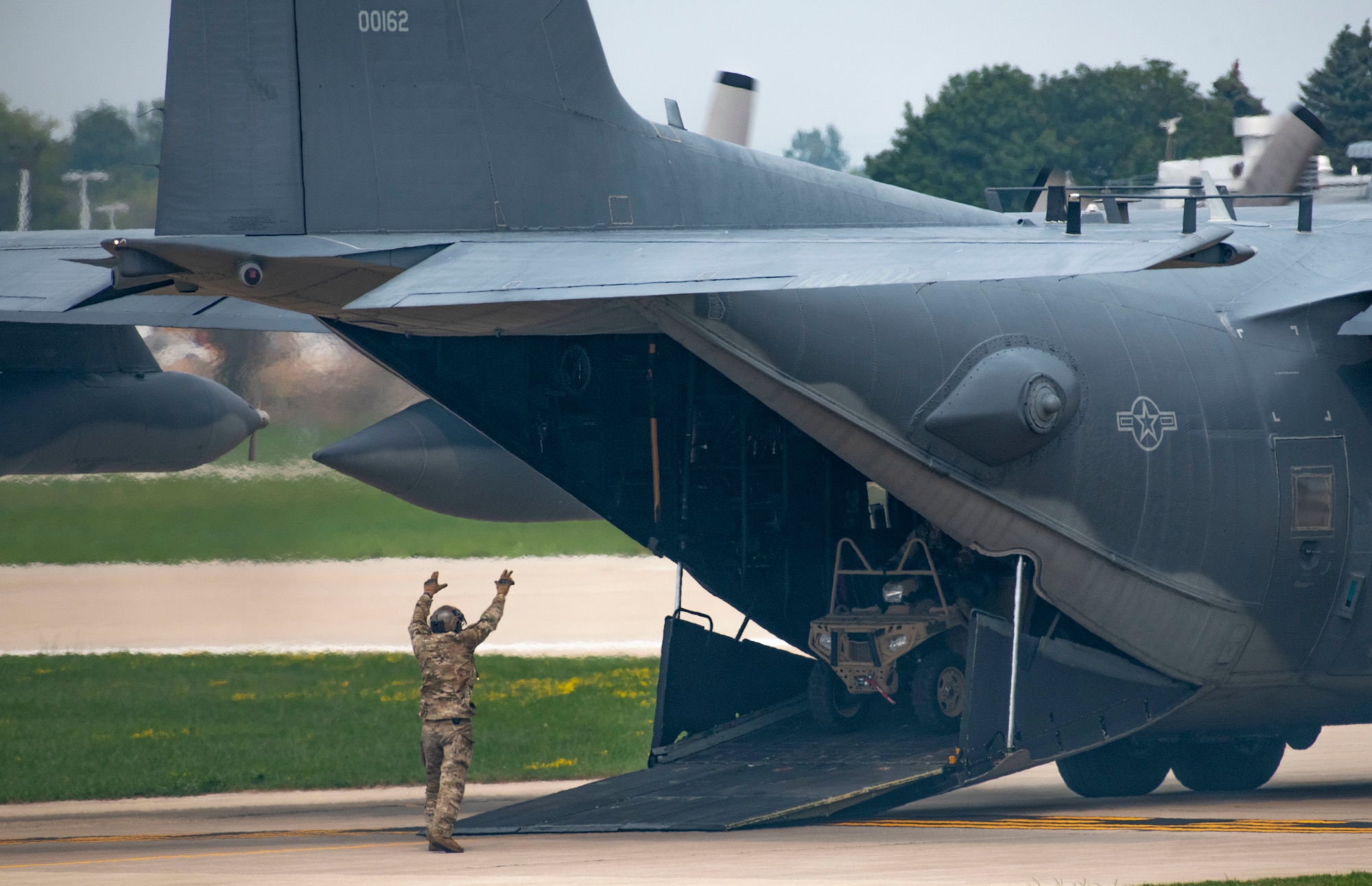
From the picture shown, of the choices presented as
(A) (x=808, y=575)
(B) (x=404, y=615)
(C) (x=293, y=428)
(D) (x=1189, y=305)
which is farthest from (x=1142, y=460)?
(B) (x=404, y=615)

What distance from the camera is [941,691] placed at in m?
15.7

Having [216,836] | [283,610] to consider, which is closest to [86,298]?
[216,836]

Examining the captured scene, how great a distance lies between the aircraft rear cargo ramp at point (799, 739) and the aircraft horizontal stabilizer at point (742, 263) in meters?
4.38

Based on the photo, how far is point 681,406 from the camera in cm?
1582

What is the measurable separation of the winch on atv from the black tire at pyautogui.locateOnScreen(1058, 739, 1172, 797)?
101 inches

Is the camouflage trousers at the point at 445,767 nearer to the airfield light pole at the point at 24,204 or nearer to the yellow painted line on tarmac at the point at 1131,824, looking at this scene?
the yellow painted line on tarmac at the point at 1131,824

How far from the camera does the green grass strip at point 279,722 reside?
64.0 feet

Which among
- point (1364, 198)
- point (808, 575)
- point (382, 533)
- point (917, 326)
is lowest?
point (382, 533)

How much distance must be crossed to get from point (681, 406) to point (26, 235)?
643 centimetres

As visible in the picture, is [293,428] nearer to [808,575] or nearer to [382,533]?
[382,533]

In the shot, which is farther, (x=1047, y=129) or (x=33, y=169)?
(x=1047, y=129)

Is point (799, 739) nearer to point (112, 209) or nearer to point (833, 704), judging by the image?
point (833, 704)

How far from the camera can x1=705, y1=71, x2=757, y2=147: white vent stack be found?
1883 cm

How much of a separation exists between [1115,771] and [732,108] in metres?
8.28
